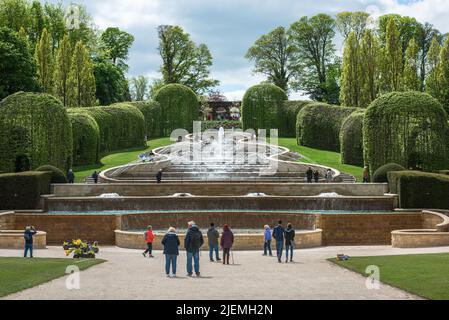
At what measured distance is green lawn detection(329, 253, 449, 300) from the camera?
14.6m

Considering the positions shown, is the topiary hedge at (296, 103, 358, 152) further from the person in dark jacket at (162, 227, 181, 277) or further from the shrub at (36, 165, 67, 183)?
the person in dark jacket at (162, 227, 181, 277)

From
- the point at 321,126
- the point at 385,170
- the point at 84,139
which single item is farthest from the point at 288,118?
the point at 385,170

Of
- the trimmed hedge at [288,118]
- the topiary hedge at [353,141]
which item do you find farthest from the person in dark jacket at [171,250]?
the trimmed hedge at [288,118]

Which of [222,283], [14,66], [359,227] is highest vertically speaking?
[14,66]

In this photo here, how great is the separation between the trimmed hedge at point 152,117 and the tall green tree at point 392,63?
22.7 m

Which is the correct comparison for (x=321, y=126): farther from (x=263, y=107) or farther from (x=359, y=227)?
(x=359, y=227)

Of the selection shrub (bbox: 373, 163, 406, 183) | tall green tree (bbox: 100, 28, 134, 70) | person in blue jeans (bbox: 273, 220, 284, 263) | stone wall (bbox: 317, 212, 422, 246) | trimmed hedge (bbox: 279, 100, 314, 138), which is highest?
tall green tree (bbox: 100, 28, 134, 70)

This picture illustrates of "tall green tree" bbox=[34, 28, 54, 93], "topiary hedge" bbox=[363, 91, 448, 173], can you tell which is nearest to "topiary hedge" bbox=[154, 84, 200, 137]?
"tall green tree" bbox=[34, 28, 54, 93]

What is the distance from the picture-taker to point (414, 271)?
17.5 metres

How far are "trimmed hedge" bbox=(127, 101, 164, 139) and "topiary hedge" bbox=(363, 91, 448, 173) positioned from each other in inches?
1378

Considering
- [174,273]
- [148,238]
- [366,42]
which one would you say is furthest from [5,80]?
[174,273]

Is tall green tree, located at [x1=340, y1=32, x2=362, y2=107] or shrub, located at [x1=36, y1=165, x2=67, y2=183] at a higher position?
tall green tree, located at [x1=340, y1=32, x2=362, y2=107]

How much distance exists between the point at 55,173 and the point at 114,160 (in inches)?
631
